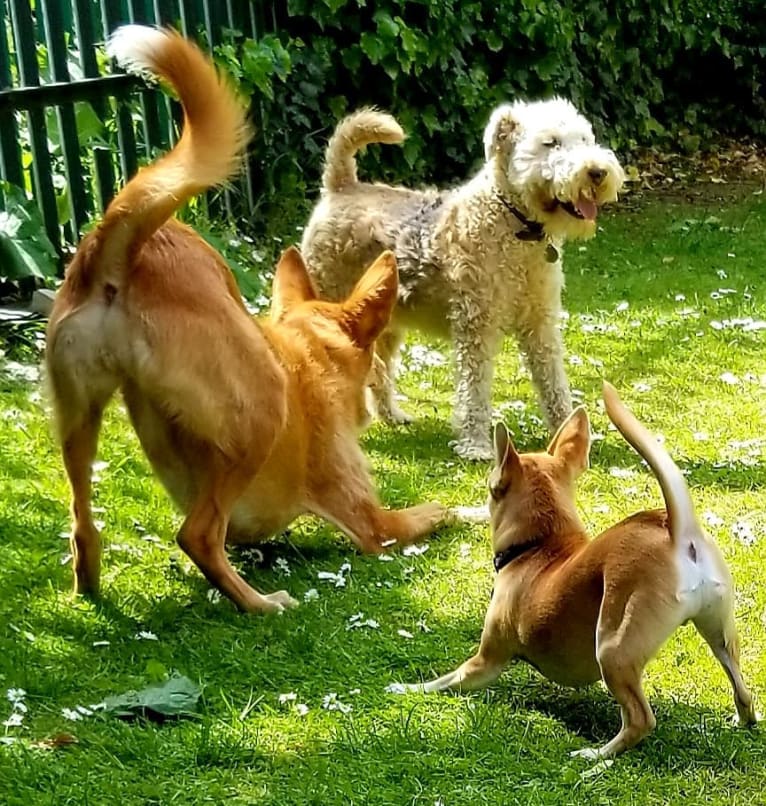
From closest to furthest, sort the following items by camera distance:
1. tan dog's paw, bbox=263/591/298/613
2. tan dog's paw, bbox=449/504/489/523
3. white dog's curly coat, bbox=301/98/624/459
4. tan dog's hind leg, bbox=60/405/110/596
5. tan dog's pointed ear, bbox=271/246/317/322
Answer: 1. tan dog's hind leg, bbox=60/405/110/596
2. tan dog's paw, bbox=263/591/298/613
3. tan dog's paw, bbox=449/504/489/523
4. tan dog's pointed ear, bbox=271/246/317/322
5. white dog's curly coat, bbox=301/98/624/459

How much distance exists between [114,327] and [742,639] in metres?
1.95

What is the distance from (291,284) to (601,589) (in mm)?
2312

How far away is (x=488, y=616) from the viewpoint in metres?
3.35

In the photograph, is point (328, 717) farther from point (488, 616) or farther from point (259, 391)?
Answer: point (259, 391)

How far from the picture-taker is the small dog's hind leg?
2990 millimetres

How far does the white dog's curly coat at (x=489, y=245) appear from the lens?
562 centimetres

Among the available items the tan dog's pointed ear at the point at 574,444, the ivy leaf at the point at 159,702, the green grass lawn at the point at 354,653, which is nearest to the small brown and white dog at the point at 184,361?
the green grass lawn at the point at 354,653

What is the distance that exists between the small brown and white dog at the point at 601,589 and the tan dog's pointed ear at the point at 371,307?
139 centimetres

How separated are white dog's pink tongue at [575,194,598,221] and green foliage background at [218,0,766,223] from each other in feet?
10.7

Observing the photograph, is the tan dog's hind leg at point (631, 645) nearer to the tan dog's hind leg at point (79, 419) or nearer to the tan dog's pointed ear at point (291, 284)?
the tan dog's hind leg at point (79, 419)

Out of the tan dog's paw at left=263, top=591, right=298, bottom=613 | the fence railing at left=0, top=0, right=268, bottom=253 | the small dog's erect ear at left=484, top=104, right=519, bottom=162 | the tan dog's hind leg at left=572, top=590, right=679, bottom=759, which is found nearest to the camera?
the tan dog's hind leg at left=572, top=590, right=679, bottom=759

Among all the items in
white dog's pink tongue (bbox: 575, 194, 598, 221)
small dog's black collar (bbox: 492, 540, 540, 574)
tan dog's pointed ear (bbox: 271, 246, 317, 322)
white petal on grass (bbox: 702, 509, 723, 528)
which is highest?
white dog's pink tongue (bbox: 575, 194, 598, 221)

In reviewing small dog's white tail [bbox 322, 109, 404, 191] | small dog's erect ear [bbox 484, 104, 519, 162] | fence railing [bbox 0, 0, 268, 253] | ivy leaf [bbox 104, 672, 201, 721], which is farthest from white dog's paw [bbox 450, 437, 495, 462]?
fence railing [bbox 0, 0, 268, 253]

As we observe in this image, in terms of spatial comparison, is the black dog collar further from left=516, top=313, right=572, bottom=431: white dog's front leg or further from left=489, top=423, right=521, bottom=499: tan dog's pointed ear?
left=489, top=423, right=521, bottom=499: tan dog's pointed ear
